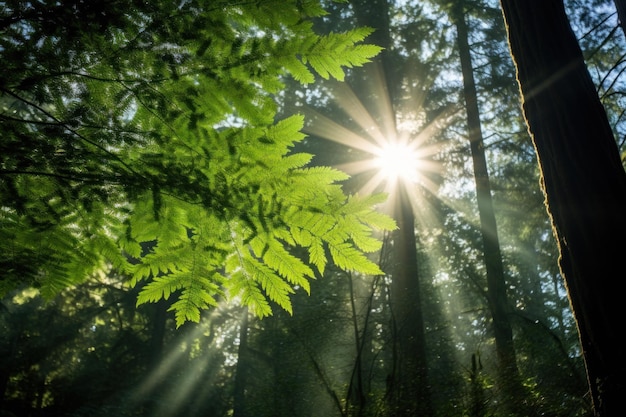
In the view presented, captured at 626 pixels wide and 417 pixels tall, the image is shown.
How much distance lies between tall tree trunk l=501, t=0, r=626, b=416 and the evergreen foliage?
1.46 meters

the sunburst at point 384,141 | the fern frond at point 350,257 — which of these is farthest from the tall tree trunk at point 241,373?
the fern frond at point 350,257

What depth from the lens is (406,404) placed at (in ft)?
17.6

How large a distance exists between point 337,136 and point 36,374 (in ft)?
46.3

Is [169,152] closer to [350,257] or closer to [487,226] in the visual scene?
[350,257]

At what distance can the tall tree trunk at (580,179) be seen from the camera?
225 centimetres

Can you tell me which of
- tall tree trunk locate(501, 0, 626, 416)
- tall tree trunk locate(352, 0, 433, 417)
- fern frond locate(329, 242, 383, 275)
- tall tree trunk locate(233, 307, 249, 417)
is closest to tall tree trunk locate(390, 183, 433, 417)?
tall tree trunk locate(352, 0, 433, 417)

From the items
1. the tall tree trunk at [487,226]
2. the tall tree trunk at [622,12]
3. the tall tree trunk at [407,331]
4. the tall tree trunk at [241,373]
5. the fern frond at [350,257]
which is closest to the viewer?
the fern frond at [350,257]

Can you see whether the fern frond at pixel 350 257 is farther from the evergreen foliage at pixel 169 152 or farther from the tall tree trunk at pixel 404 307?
the tall tree trunk at pixel 404 307

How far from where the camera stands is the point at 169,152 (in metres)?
2.05

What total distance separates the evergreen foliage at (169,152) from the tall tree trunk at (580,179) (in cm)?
146

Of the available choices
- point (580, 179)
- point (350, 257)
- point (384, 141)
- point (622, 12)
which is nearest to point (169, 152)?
point (350, 257)

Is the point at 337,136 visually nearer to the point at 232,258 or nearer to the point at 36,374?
the point at 232,258

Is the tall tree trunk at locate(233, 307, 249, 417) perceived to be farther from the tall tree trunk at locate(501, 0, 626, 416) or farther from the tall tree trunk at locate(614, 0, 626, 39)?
the tall tree trunk at locate(614, 0, 626, 39)

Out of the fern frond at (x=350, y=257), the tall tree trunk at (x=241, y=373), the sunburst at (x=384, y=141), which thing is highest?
the sunburst at (x=384, y=141)
